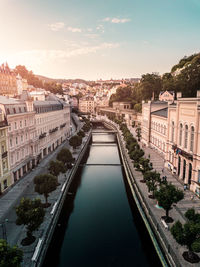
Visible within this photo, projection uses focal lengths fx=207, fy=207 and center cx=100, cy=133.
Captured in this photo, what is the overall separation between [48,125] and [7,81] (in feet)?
225

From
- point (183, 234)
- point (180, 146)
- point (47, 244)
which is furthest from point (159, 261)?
point (180, 146)

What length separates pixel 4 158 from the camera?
105 feet

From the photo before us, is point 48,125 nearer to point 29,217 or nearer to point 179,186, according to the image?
point 179,186

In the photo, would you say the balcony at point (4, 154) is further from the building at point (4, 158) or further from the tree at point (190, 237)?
the tree at point (190, 237)

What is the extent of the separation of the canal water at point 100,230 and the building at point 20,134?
10.2m

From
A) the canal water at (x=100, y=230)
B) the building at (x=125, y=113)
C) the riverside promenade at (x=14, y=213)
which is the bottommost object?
the canal water at (x=100, y=230)

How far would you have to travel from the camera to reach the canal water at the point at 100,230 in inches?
826

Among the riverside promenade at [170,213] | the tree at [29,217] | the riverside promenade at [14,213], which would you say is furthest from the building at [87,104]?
the tree at [29,217]

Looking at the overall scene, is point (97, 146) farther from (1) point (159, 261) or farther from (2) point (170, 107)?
(1) point (159, 261)

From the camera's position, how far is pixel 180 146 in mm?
36469

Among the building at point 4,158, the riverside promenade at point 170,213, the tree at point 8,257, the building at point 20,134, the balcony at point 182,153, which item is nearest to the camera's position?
the tree at point 8,257

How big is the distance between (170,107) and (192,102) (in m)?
10.1

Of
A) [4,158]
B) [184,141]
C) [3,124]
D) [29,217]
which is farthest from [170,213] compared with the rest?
[3,124]

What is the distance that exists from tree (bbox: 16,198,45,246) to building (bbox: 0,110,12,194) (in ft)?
42.0
